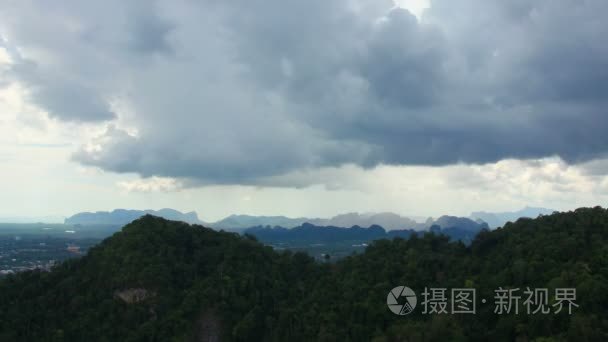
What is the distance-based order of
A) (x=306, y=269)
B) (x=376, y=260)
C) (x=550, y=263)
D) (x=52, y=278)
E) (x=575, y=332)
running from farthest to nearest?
(x=306, y=269)
(x=376, y=260)
(x=52, y=278)
(x=550, y=263)
(x=575, y=332)

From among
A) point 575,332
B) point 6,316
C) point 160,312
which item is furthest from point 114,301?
point 575,332

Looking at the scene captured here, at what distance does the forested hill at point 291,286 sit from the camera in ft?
111

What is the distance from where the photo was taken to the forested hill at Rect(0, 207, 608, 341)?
3369 centimetres

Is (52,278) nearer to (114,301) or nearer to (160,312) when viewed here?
(114,301)

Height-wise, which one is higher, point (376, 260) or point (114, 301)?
point (376, 260)

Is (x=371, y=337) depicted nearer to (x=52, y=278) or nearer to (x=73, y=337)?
(x=73, y=337)

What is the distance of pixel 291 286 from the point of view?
48.5 metres

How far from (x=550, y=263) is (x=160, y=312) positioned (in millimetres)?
29602

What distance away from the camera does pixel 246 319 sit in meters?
40.9

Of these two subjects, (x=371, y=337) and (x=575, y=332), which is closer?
(x=575, y=332)

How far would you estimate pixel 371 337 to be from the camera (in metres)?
36.4

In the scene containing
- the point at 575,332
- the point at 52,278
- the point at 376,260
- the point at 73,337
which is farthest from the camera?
the point at 376,260

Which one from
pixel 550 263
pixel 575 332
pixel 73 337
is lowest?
pixel 73 337

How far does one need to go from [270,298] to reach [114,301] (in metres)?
12.9
